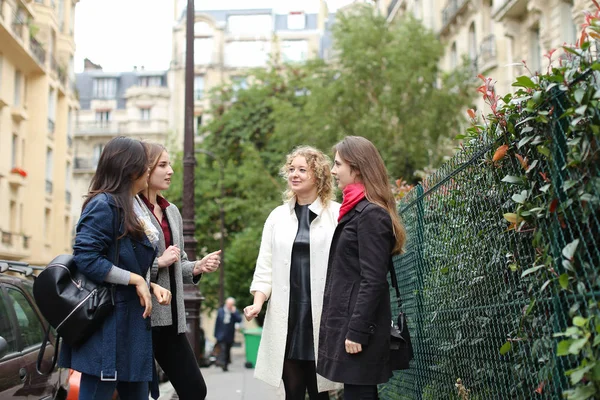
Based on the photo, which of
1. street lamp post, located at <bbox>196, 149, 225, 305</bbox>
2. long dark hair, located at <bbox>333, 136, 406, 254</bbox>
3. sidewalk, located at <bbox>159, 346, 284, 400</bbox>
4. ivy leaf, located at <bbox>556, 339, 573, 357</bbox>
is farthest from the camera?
street lamp post, located at <bbox>196, 149, 225, 305</bbox>

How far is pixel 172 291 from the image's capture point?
508 cm

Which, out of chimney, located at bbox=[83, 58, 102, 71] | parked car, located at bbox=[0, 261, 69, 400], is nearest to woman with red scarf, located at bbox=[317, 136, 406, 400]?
parked car, located at bbox=[0, 261, 69, 400]

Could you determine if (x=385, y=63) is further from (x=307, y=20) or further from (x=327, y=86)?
(x=307, y=20)

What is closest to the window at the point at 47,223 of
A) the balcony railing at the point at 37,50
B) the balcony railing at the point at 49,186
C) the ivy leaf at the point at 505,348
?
the balcony railing at the point at 49,186

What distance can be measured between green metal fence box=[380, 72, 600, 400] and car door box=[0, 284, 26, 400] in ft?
9.02

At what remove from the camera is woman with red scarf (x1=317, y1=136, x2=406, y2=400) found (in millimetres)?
4410

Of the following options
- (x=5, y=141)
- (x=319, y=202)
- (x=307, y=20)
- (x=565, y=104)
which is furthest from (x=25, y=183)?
(x=307, y=20)

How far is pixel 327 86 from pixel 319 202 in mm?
19390

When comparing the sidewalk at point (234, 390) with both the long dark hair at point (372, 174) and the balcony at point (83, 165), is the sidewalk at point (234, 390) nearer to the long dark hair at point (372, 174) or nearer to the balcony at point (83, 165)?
the long dark hair at point (372, 174)

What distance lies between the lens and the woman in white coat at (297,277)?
531cm

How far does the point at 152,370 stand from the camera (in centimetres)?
441

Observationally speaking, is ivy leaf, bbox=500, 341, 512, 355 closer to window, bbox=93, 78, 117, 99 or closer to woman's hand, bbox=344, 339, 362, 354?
woman's hand, bbox=344, 339, 362, 354

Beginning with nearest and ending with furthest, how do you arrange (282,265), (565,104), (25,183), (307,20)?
(565,104)
(282,265)
(25,183)
(307,20)

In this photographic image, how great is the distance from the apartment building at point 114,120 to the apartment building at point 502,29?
38.2 meters
